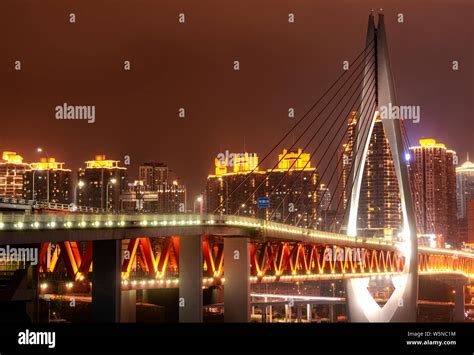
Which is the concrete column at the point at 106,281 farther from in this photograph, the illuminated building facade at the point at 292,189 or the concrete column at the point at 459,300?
the illuminated building facade at the point at 292,189

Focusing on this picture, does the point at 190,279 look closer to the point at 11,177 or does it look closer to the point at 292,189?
the point at 11,177

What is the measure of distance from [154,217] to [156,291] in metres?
29.9

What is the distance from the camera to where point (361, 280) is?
8769cm

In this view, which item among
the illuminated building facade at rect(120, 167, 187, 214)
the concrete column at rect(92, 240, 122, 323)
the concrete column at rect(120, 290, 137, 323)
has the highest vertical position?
the illuminated building facade at rect(120, 167, 187, 214)

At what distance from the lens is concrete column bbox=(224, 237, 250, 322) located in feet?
200

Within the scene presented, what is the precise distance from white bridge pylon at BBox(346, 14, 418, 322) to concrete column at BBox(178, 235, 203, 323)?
71.9ft

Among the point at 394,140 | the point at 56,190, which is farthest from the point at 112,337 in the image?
the point at 56,190

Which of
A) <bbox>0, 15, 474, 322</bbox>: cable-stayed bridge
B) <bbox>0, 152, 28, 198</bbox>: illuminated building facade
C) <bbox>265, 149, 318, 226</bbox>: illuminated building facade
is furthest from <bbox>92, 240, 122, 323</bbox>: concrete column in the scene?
<bbox>265, 149, 318, 226</bbox>: illuminated building facade

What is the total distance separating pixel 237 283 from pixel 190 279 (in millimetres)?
5647

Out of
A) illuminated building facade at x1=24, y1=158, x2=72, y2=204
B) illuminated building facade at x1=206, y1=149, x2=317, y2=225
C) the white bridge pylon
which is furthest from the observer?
illuminated building facade at x1=206, y1=149, x2=317, y2=225

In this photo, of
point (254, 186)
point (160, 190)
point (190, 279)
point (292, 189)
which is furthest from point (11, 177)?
point (190, 279)

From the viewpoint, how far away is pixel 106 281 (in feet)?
154

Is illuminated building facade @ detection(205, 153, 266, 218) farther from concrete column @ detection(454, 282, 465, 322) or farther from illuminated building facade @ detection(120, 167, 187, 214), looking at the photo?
concrete column @ detection(454, 282, 465, 322)

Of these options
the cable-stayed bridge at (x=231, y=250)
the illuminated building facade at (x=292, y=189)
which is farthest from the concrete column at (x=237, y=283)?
the illuminated building facade at (x=292, y=189)
